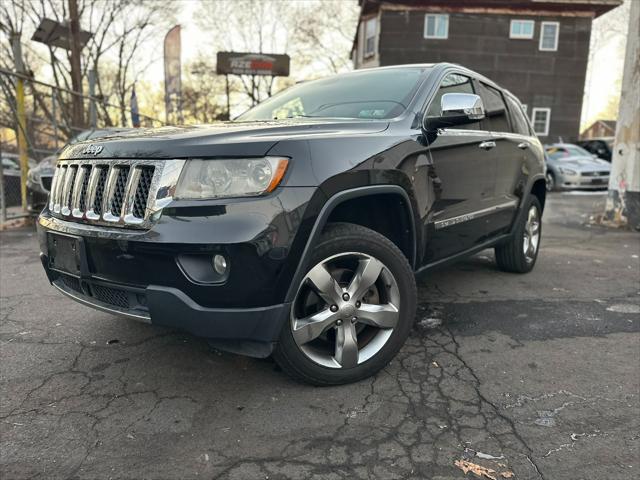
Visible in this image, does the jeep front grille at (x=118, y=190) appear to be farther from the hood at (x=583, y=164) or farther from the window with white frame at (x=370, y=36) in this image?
the window with white frame at (x=370, y=36)

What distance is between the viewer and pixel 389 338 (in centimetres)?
261

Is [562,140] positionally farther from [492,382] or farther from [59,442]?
[59,442]

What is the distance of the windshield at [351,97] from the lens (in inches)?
122

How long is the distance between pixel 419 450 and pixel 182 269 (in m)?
1.23

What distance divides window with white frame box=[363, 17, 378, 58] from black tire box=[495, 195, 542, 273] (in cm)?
2052

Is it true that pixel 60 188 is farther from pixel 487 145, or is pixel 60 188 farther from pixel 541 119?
pixel 541 119

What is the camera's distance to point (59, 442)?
2057mm

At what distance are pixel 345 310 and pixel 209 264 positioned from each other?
0.73 m

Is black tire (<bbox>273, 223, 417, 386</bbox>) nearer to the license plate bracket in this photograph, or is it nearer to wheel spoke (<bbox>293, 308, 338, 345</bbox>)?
wheel spoke (<bbox>293, 308, 338, 345</bbox>)

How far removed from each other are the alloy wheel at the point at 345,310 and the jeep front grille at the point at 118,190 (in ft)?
2.50

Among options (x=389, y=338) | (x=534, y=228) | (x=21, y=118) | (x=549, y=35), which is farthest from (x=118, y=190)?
(x=549, y=35)

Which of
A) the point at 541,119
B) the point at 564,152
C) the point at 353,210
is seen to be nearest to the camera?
the point at 353,210

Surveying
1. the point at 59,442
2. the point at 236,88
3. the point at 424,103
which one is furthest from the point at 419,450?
the point at 236,88

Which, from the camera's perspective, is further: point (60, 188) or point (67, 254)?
point (60, 188)
